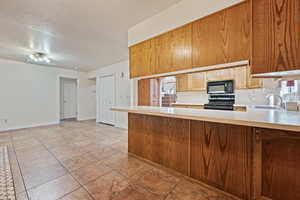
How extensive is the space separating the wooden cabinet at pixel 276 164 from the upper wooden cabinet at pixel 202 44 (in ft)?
2.75

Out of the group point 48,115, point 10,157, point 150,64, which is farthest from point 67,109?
point 150,64

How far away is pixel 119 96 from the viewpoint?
5.30 metres

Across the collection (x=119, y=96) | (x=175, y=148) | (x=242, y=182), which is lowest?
(x=242, y=182)

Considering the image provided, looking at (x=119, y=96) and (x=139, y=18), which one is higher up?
(x=139, y=18)

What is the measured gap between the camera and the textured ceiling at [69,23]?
2.02 m

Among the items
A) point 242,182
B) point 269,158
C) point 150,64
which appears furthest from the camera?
point 150,64

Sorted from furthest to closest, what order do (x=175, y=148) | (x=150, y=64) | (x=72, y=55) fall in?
(x=72, y=55)
(x=150, y=64)
(x=175, y=148)

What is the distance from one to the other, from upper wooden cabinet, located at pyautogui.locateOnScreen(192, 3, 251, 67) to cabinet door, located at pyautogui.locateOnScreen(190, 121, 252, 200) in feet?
2.61

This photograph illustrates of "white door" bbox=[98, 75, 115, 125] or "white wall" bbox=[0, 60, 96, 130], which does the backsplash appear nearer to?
"white door" bbox=[98, 75, 115, 125]

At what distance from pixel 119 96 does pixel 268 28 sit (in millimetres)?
4726

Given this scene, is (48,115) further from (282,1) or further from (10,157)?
(282,1)

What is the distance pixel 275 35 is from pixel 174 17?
135 centimetres

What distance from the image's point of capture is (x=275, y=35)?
3.71 ft

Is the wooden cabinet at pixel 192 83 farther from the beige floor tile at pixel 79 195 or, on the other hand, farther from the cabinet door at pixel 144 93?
the beige floor tile at pixel 79 195
